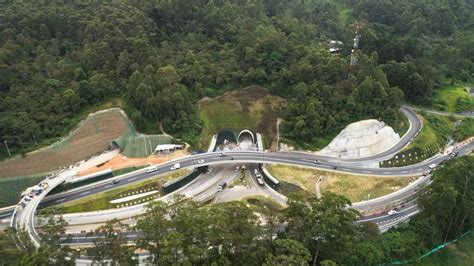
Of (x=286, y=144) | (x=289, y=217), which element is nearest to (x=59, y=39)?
(x=286, y=144)

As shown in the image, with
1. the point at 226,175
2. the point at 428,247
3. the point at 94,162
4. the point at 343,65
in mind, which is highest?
the point at 343,65

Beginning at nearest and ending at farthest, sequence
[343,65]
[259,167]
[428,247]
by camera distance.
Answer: [428,247], [259,167], [343,65]

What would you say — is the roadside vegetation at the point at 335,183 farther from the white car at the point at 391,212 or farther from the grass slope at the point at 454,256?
the grass slope at the point at 454,256

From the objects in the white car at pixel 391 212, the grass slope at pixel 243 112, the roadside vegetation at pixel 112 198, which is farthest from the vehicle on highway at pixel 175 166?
the white car at pixel 391 212

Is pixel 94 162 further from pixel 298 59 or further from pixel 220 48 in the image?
pixel 298 59

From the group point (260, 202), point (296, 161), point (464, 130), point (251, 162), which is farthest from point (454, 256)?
point (464, 130)

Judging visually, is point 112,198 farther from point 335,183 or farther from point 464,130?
point 464,130

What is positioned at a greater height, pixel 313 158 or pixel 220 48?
pixel 220 48
